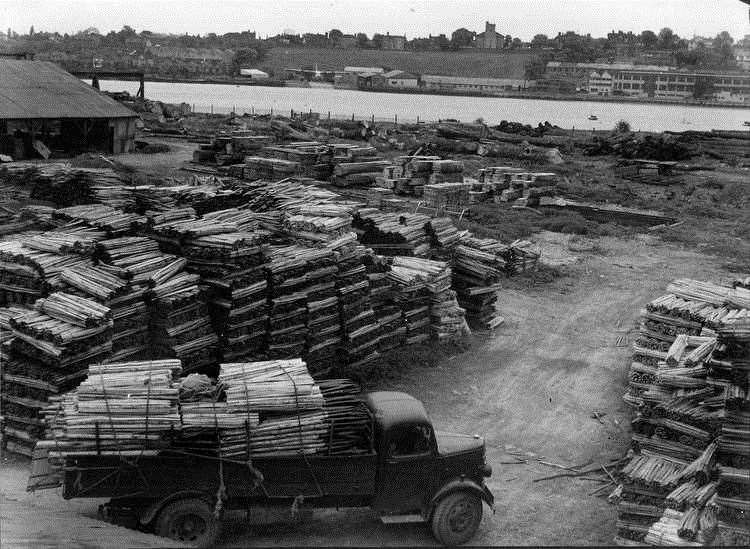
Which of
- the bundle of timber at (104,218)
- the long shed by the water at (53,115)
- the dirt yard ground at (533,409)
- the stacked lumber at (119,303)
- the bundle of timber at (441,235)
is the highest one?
the long shed by the water at (53,115)

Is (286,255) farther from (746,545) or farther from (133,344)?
(746,545)

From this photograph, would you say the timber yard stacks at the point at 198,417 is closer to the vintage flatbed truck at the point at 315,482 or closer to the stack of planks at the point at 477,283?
the vintage flatbed truck at the point at 315,482

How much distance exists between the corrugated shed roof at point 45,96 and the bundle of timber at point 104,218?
29.2 m

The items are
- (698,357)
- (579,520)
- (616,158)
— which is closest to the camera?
(579,520)

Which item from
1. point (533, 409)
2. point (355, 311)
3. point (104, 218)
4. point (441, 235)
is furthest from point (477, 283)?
point (104, 218)

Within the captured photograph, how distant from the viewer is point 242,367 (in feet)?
44.3

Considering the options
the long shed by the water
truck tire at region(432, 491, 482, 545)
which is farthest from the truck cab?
the long shed by the water

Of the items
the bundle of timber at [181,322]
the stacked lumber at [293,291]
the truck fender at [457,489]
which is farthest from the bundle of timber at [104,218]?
the truck fender at [457,489]

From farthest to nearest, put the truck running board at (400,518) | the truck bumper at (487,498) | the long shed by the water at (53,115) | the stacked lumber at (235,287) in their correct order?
1. the long shed by the water at (53,115)
2. the stacked lumber at (235,287)
3. the truck bumper at (487,498)
4. the truck running board at (400,518)

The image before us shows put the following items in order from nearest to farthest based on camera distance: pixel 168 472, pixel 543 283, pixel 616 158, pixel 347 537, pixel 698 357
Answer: pixel 168 472 < pixel 347 537 < pixel 698 357 < pixel 543 283 < pixel 616 158

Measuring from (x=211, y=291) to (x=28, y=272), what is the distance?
12.2ft

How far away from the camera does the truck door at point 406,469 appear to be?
41.3ft

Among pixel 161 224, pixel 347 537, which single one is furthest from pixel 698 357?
pixel 161 224

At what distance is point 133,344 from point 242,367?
430cm
